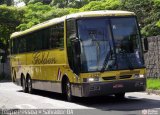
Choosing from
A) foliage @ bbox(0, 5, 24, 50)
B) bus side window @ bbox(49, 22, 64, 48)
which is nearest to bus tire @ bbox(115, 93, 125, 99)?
bus side window @ bbox(49, 22, 64, 48)

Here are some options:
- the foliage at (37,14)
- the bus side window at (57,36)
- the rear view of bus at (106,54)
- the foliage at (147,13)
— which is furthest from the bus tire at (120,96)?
the foliage at (37,14)

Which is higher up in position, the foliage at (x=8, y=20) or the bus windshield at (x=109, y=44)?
the foliage at (x=8, y=20)

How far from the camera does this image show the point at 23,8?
54562 mm

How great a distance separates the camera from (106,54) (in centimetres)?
1727

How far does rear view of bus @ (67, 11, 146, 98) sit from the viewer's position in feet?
56.0

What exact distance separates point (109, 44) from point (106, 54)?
15.0 inches

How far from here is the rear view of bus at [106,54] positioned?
1706 centimetres

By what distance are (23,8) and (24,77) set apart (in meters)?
28.2

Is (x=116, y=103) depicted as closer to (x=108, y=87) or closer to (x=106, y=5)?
(x=108, y=87)

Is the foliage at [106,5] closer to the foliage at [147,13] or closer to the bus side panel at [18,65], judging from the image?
the foliage at [147,13]

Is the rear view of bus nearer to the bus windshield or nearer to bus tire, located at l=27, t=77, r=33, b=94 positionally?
the bus windshield

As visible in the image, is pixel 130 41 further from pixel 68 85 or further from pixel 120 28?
pixel 68 85

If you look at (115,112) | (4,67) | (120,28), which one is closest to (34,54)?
(120,28)

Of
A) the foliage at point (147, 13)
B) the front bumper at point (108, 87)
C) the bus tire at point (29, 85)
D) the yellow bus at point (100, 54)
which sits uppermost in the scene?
the foliage at point (147, 13)
